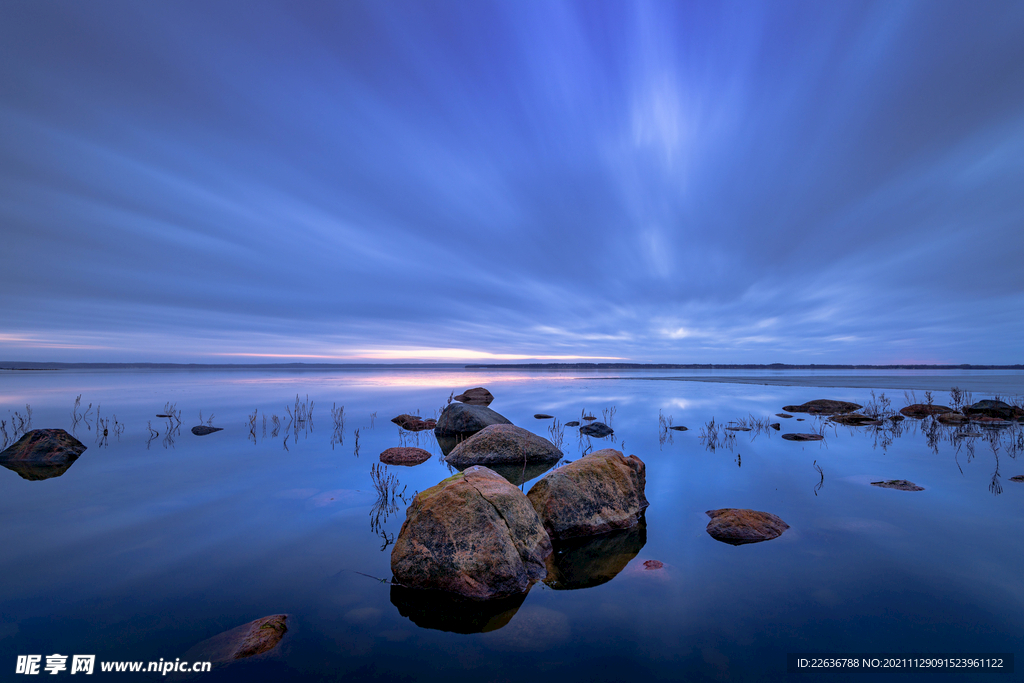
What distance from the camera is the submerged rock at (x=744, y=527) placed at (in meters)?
6.72

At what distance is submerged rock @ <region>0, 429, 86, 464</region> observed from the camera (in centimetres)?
1165

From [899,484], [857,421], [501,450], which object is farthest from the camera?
[857,421]

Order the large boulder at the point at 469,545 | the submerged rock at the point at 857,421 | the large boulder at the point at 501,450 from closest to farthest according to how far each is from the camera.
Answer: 1. the large boulder at the point at 469,545
2. the large boulder at the point at 501,450
3. the submerged rock at the point at 857,421

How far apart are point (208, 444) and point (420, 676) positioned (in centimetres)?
1522

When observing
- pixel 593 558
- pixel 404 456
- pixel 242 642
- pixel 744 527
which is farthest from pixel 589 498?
pixel 404 456

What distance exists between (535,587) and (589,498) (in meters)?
2.27

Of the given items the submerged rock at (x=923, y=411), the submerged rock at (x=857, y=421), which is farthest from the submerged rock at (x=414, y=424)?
the submerged rock at (x=923, y=411)

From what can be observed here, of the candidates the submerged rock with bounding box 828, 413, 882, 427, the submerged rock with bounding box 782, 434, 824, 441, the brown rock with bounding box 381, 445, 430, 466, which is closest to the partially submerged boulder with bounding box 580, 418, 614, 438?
the submerged rock with bounding box 782, 434, 824, 441

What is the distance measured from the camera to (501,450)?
12.2m

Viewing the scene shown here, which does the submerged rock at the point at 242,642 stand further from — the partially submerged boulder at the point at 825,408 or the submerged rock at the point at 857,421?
the partially submerged boulder at the point at 825,408

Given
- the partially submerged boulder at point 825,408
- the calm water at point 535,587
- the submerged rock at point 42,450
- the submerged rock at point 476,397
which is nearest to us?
the calm water at point 535,587

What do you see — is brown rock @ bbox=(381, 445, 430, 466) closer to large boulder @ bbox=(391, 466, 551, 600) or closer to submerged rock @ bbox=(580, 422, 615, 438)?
large boulder @ bbox=(391, 466, 551, 600)

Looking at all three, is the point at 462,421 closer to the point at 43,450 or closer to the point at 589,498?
the point at 589,498

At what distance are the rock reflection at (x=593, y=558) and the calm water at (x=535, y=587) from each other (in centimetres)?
6
